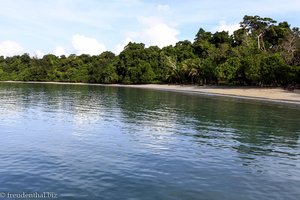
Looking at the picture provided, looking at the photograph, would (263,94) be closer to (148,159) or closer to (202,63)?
(202,63)

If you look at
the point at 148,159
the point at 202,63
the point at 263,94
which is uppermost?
the point at 202,63

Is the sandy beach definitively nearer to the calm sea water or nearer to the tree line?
the tree line

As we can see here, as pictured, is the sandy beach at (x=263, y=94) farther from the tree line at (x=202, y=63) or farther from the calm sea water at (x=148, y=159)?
the calm sea water at (x=148, y=159)

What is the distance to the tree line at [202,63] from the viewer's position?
86.5 meters

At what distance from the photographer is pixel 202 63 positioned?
A: 112938 mm

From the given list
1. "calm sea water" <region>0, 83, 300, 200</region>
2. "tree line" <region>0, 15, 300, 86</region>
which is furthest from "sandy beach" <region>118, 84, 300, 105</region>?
"calm sea water" <region>0, 83, 300, 200</region>

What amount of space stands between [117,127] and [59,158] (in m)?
12.5

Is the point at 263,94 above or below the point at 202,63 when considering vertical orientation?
below

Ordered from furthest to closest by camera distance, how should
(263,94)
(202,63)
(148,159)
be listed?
1. (202,63)
2. (263,94)
3. (148,159)

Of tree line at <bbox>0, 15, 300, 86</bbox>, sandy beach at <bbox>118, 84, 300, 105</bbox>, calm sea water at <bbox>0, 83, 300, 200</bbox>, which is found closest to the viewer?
calm sea water at <bbox>0, 83, 300, 200</bbox>

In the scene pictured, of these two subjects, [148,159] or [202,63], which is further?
[202,63]

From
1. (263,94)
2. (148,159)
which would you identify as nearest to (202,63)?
(263,94)

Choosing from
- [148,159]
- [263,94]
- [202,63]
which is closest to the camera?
[148,159]

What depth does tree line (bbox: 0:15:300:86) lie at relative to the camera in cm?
8650
